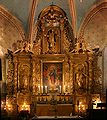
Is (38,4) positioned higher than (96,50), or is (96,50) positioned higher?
(38,4)

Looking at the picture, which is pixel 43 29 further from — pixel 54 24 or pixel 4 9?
pixel 4 9

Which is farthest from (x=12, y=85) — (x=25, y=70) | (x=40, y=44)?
(x=40, y=44)

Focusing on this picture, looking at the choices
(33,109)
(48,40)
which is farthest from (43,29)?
(33,109)

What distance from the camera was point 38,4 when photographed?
2542 centimetres

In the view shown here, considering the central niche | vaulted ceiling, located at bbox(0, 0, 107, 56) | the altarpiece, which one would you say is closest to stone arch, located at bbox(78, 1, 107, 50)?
vaulted ceiling, located at bbox(0, 0, 107, 56)

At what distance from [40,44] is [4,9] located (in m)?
3.04

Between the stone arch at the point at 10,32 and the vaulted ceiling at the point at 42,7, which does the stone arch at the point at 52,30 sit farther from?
the stone arch at the point at 10,32

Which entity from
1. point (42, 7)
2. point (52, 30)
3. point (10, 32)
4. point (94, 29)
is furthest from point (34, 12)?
point (94, 29)

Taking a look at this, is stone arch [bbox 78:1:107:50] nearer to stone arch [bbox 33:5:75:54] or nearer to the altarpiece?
the altarpiece

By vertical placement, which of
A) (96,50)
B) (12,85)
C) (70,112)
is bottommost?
(70,112)

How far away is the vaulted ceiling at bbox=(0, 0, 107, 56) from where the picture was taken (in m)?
24.8

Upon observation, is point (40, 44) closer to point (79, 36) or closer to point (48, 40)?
point (48, 40)

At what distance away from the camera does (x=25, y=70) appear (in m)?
25.3

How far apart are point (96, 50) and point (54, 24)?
2.99 meters
